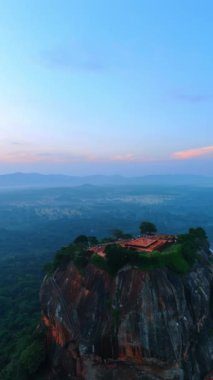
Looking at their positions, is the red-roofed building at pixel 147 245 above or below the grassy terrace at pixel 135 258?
above

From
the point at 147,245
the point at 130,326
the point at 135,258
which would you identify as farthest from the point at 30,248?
the point at 130,326

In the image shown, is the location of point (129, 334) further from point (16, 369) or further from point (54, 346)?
point (16, 369)

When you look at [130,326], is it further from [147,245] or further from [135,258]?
[147,245]

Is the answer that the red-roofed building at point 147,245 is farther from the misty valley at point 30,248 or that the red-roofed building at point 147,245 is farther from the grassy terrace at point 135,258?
the misty valley at point 30,248

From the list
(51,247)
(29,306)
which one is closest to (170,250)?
(29,306)

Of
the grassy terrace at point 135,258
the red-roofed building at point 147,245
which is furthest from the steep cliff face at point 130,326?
the red-roofed building at point 147,245

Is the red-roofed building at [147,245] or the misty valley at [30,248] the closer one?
the red-roofed building at [147,245]
